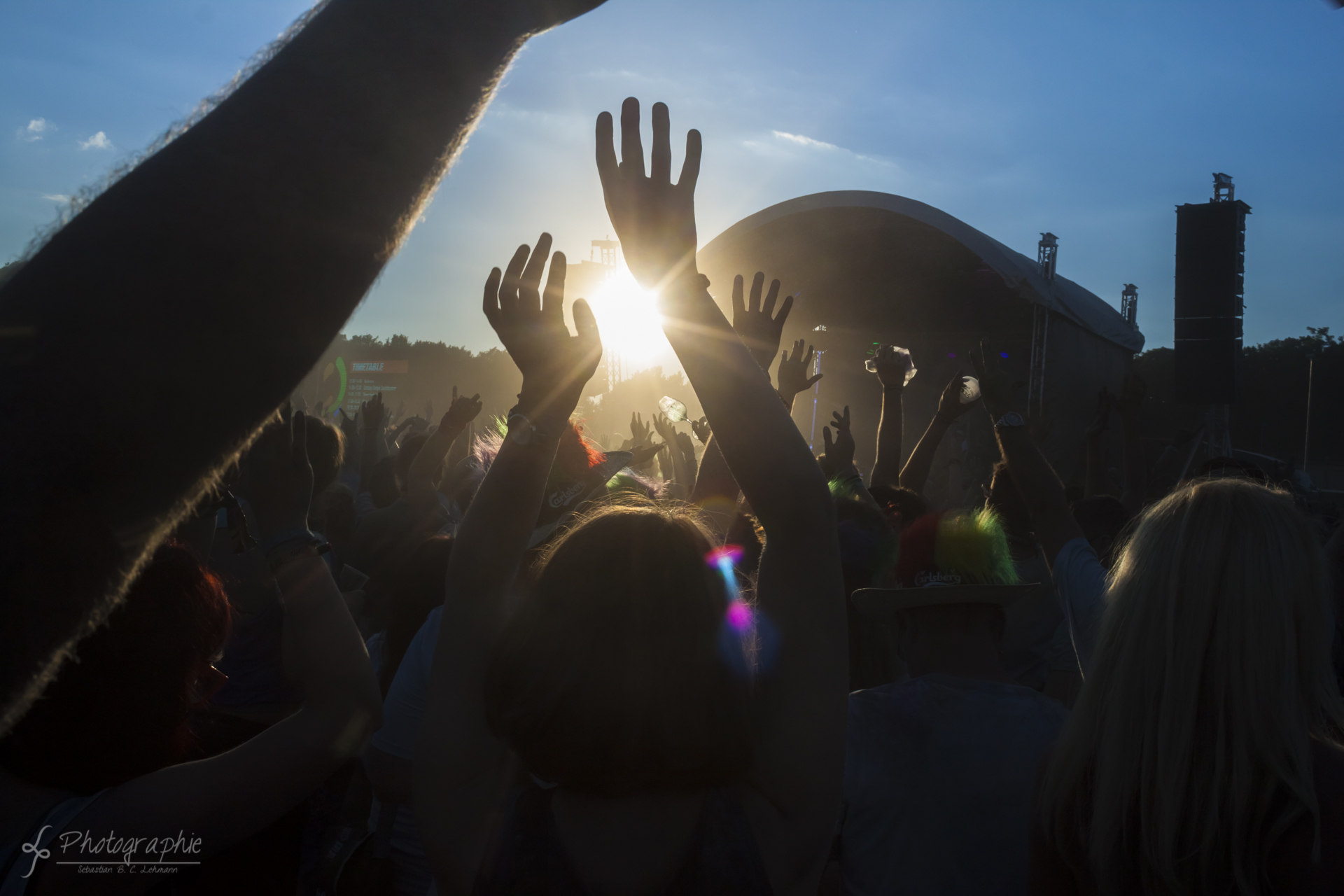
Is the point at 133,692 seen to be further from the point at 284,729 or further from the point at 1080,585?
the point at 1080,585

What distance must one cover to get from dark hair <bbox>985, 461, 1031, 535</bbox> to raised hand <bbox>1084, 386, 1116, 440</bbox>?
157 cm

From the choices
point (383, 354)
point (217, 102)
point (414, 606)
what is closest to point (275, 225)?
point (217, 102)

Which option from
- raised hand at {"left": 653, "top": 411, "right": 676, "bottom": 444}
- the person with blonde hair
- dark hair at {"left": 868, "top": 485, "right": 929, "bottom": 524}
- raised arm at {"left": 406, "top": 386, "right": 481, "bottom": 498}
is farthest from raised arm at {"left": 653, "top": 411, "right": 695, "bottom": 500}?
the person with blonde hair

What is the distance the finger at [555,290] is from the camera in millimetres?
1546

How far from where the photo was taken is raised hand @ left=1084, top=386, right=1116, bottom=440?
18.2 feet

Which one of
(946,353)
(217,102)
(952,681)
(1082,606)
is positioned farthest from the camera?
(946,353)

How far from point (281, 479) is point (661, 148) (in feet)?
4.36

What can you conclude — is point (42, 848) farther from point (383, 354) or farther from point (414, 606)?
point (383, 354)

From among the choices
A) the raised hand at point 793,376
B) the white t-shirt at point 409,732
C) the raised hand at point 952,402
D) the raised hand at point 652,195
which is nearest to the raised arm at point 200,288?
the raised hand at point 652,195

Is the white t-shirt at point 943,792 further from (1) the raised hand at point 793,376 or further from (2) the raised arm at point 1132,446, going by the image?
(2) the raised arm at point 1132,446

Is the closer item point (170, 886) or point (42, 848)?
point (42, 848)

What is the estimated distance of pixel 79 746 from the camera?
1.54 m

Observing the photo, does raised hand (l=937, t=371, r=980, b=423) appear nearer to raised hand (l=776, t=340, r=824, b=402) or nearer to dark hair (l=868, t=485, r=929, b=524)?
dark hair (l=868, t=485, r=929, b=524)

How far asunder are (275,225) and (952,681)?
7.17 ft
